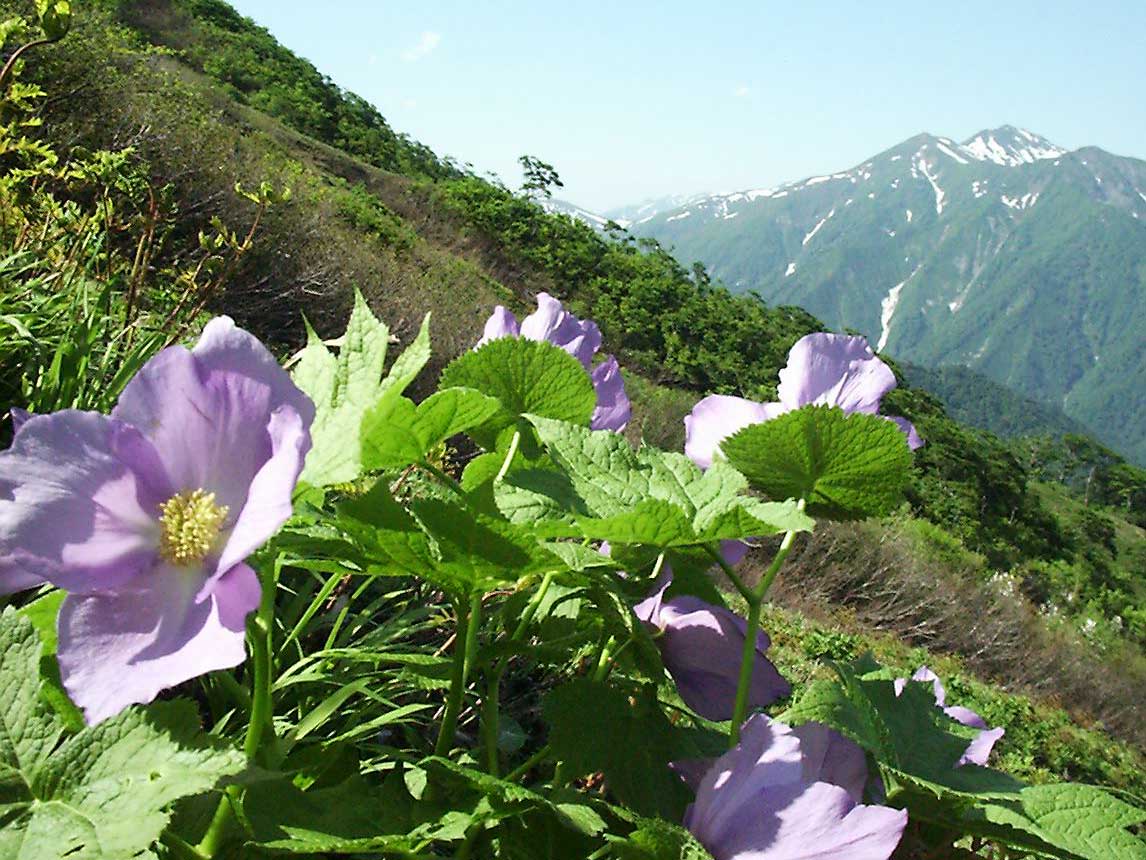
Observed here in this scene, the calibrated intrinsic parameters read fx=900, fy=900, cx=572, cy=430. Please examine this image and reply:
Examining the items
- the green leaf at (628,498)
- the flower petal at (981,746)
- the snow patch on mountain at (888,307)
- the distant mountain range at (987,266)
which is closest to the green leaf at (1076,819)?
the flower petal at (981,746)

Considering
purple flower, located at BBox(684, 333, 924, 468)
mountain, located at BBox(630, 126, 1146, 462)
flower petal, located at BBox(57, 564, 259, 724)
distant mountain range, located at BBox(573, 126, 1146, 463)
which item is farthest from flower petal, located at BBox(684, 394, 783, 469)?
mountain, located at BBox(630, 126, 1146, 462)

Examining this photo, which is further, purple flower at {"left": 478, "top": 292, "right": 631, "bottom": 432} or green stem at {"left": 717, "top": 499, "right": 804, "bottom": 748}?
purple flower at {"left": 478, "top": 292, "right": 631, "bottom": 432}

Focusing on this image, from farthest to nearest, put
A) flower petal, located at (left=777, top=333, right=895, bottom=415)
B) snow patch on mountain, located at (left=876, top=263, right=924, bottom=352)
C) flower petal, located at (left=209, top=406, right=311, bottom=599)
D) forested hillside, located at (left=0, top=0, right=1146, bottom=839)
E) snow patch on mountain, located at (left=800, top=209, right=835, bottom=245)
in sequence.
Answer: snow patch on mountain, located at (left=800, top=209, right=835, bottom=245)
snow patch on mountain, located at (left=876, top=263, right=924, bottom=352)
forested hillside, located at (left=0, top=0, right=1146, bottom=839)
flower petal, located at (left=777, top=333, right=895, bottom=415)
flower petal, located at (left=209, top=406, right=311, bottom=599)

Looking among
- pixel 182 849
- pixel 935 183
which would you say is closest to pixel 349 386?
pixel 182 849

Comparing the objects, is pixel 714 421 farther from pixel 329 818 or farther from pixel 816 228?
pixel 816 228

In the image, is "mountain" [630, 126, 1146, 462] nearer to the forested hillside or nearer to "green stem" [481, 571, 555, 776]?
the forested hillside

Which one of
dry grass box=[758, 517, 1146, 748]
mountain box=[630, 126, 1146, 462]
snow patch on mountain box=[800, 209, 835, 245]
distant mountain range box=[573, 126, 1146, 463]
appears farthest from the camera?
snow patch on mountain box=[800, 209, 835, 245]

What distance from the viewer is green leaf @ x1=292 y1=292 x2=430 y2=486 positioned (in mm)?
469

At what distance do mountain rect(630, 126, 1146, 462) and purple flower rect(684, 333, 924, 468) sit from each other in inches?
5833

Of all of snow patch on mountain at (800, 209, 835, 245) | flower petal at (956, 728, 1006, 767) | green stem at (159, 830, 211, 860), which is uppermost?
snow patch on mountain at (800, 209, 835, 245)

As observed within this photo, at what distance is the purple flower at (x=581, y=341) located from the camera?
826mm

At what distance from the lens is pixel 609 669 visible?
2.20 ft

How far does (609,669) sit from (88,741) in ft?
1.13

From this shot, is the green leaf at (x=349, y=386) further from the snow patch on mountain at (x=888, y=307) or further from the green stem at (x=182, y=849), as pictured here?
the snow patch on mountain at (x=888, y=307)
